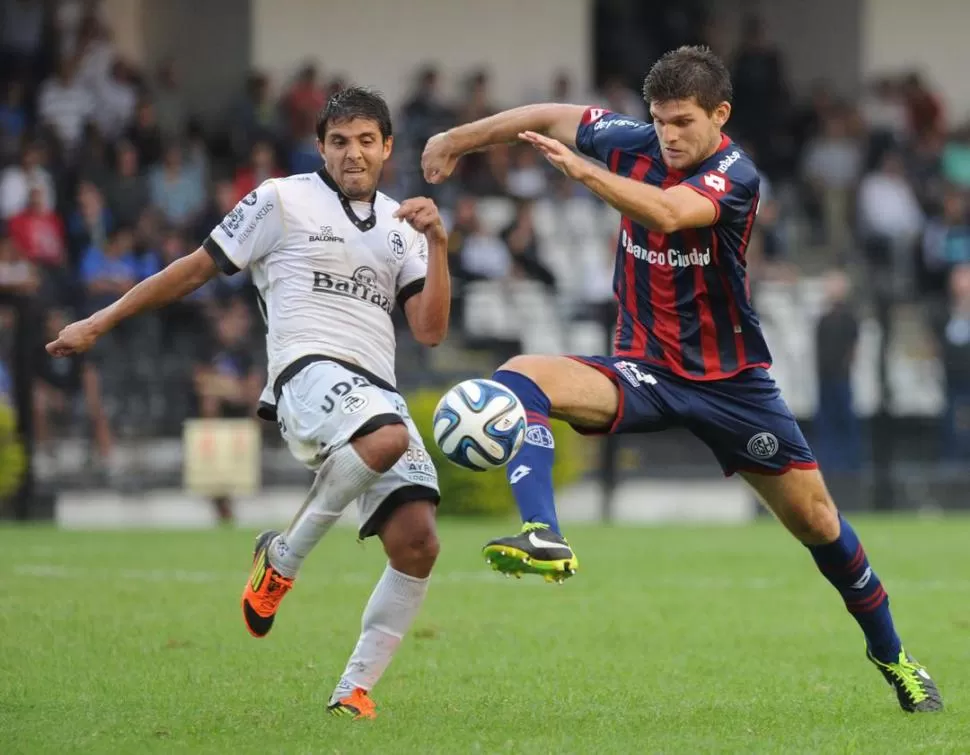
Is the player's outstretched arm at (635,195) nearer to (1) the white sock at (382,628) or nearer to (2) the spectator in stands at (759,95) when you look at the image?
(1) the white sock at (382,628)

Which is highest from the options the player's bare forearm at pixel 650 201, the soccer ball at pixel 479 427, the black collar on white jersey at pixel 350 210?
the player's bare forearm at pixel 650 201

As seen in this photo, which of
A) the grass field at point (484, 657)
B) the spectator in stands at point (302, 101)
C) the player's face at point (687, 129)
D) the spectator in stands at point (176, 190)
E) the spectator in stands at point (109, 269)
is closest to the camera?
the grass field at point (484, 657)

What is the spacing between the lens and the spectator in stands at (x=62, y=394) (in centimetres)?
1622

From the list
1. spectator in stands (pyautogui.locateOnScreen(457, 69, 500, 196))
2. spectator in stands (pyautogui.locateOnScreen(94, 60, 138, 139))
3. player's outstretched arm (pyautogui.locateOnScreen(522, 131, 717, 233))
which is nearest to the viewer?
player's outstretched arm (pyautogui.locateOnScreen(522, 131, 717, 233))

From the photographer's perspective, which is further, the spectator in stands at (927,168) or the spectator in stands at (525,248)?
the spectator in stands at (927,168)

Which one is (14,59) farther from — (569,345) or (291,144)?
(569,345)

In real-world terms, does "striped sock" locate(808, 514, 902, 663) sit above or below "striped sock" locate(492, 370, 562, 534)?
below

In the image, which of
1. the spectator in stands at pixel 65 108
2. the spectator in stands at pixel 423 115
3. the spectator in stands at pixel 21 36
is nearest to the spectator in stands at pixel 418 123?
the spectator in stands at pixel 423 115

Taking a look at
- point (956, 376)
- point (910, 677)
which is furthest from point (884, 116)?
point (910, 677)

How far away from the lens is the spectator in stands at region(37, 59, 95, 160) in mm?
19188

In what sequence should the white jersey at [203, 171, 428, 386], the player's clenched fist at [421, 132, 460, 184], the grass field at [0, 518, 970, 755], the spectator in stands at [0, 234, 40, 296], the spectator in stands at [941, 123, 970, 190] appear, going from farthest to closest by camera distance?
1. the spectator in stands at [941, 123, 970, 190]
2. the spectator in stands at [0, 234, 40, 296]
3. the player's clenched fist at [421, 132, 460, 184]
4. the white jersey at [203, 171, 428, 386]
5. the grass field at [0, 518, 970, 755]

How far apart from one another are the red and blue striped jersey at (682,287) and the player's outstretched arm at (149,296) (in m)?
1.59

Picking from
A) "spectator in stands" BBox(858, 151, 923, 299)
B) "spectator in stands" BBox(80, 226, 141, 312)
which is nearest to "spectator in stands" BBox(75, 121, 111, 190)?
"spectator in stands" BBox(80, 226, 141, 312)

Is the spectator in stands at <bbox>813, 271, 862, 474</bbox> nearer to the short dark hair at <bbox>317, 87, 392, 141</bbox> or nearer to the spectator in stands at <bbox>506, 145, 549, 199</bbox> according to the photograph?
the spectator in stands at <bbox>506, 145, 549, 199</bbox>
